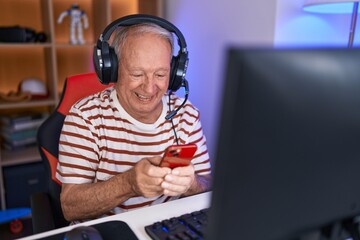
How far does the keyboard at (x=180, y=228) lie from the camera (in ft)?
2.18

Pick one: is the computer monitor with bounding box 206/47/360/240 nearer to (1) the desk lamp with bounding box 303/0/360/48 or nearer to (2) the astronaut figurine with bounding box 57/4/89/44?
(1) the desk lamp with bounding box 303/0/360/48

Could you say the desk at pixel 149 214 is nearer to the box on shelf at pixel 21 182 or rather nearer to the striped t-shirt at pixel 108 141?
the striped t-shirt at pixel 108 141

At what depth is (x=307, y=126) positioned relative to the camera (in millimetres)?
394

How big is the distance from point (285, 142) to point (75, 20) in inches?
87.3

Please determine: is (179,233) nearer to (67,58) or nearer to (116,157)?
(116,157)

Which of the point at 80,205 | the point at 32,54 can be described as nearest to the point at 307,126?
the point at 80,205

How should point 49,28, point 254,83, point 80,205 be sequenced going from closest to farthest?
point 254,83 → point 80,205 → point 49,28

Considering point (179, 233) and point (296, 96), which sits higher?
point (296, 96)

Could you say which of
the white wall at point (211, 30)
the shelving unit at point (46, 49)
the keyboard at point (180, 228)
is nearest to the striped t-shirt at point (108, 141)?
the keyboard at point (180, 228)

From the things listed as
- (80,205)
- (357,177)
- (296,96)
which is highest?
(296,96)

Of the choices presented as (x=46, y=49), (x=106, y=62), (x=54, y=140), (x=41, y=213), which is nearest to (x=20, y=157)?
(x=46, y=49)

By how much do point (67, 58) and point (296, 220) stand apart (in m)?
2.42

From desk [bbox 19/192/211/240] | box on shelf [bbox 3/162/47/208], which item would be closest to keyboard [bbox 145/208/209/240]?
desk [bbox 19/192/211/240]

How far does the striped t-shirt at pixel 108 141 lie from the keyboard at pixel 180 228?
15.1 inches
